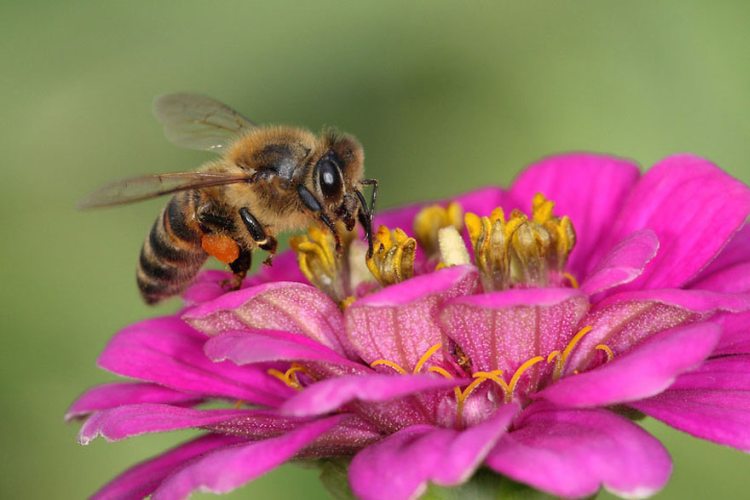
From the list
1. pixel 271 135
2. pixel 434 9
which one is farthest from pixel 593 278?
pixel 434 9

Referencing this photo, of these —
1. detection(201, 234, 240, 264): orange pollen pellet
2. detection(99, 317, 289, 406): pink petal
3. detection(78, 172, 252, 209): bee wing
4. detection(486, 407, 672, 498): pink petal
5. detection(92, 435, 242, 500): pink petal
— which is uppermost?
detection(78, 172, 252, 209): bee wing

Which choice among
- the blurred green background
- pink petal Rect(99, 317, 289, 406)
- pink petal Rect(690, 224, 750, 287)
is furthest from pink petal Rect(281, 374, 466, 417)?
the blurred green background

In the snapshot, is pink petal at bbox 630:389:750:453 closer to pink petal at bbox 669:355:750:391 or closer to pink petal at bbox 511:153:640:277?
pink petal at bbox 669:355:750:391

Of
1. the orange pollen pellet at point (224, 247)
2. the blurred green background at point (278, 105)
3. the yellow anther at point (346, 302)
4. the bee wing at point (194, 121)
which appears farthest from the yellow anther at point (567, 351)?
the blurred green background at point (278, 105)

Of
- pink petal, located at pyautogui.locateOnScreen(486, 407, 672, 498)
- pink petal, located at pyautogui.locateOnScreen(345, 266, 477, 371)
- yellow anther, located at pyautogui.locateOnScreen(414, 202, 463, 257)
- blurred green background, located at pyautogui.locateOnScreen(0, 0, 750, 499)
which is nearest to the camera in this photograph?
pink petal, located at pyautogui.locateOnScreen(486, 407, 672, 498)

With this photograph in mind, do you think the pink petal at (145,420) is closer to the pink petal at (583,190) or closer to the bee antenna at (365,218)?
the bee antenna at (365,218)
